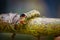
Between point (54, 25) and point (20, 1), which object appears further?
point (20, 1)

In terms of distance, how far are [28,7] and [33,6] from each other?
0.05 meters

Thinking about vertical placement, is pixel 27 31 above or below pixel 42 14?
below

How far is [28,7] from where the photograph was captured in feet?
4.40

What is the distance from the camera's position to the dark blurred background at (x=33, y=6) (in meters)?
1.32

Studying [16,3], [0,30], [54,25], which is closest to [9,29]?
[0,30]

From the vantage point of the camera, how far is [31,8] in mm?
1339

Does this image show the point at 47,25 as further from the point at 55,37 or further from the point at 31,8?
the point at 31,8

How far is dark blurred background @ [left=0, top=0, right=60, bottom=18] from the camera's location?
1318 mm

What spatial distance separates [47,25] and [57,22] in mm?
103

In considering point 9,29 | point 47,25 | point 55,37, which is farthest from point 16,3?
point 55,37

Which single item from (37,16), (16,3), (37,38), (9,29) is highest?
(16,3)

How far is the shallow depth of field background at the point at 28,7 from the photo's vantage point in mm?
1314

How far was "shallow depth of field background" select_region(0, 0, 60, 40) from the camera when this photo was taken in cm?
131

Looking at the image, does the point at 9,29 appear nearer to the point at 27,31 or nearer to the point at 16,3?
the point at 27,31
